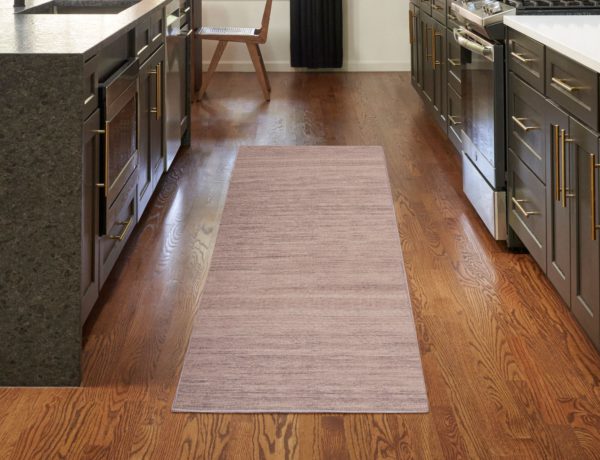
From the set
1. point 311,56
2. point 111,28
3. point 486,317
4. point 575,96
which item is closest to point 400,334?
point 486,317

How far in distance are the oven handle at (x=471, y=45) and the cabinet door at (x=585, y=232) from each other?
3.37ft

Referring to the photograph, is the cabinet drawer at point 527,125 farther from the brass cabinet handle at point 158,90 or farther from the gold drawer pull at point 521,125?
the brass cabinet handle at point 158,90

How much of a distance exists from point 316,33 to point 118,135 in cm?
525

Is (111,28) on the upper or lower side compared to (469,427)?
upper

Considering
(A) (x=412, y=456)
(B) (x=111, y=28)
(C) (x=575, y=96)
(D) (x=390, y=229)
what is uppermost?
(B) (x=111, y=28)

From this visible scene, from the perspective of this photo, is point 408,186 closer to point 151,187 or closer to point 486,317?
point 151,187

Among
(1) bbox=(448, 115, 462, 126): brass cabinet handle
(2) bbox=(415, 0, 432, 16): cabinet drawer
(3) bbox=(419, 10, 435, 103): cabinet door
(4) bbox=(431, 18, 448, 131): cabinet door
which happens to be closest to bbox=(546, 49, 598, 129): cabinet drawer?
(1) bbox=(448, 115, 462, 126): brass cabinet handle

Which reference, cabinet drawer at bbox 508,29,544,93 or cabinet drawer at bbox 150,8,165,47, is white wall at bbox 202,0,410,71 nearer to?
cabinet drawer at bbox 150,8,165,47

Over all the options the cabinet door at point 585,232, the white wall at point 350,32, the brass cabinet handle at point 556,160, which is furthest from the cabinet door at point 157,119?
the white wall at point 350,32

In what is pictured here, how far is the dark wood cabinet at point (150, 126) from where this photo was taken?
132 inches

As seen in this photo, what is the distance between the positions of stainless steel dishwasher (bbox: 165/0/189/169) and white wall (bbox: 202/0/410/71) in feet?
10.1

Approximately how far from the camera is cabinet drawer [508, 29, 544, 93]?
8.77 feet

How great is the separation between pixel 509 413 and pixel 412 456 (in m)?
0.30

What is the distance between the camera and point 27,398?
216cm
